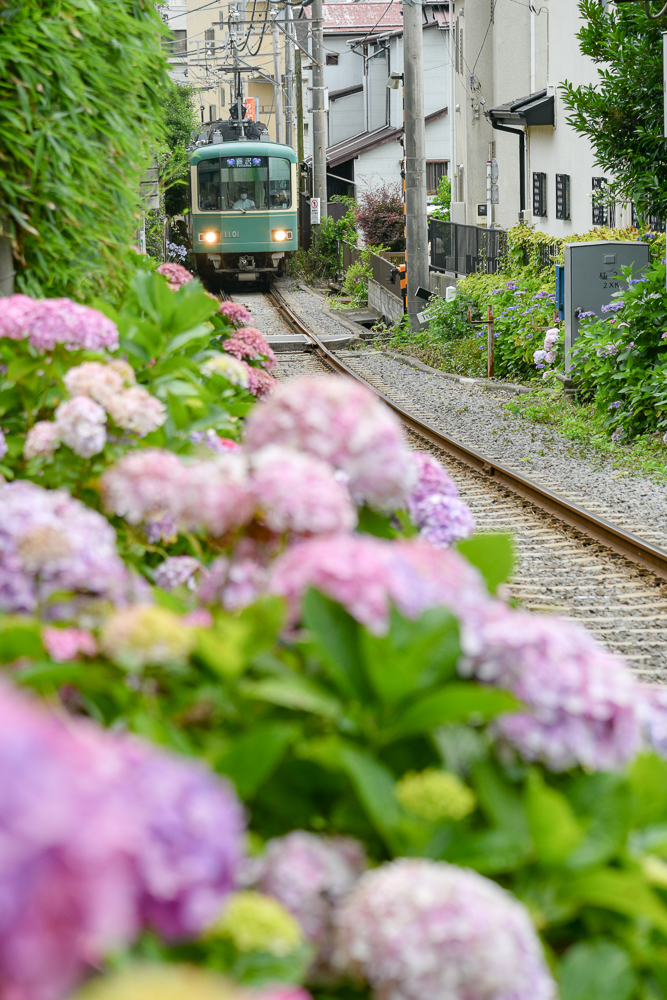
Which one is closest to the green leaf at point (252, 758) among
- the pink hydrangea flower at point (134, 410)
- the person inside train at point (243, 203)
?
the pink hydrangea flower at point (134, 410)

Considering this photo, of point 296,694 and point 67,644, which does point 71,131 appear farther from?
point 296,694

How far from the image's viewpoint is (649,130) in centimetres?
1041

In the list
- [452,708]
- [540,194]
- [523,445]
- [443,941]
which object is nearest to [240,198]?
[540,194]

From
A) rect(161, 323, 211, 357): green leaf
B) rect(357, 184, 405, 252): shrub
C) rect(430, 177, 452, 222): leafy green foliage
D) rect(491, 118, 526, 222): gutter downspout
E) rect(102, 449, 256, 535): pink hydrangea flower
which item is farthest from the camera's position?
rect(430, 177, 452, 222): leafy green foliage

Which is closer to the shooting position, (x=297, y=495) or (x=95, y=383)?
(x=297, y=495)

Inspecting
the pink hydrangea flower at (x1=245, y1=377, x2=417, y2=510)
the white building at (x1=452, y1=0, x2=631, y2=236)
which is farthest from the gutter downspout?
the pink hydrangea flower at (x1=245, y1=377, x2=417, y2=510)

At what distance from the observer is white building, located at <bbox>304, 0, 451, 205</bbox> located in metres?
43.1

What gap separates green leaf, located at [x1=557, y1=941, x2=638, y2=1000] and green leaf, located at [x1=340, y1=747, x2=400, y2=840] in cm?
24

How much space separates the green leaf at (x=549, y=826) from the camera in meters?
1.12

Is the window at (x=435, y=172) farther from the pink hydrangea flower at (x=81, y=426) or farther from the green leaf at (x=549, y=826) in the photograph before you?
the green leaf at (x=549, y=826)

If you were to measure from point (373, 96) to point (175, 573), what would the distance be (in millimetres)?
49012

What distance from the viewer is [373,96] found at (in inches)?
1869

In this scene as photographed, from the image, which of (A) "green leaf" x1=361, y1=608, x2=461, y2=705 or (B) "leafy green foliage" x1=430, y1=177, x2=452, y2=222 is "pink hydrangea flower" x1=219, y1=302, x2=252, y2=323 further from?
(B) "leafy green foliage" x1=430, y1=177, x2=452, y2=222

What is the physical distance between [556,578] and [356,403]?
4911 mm
